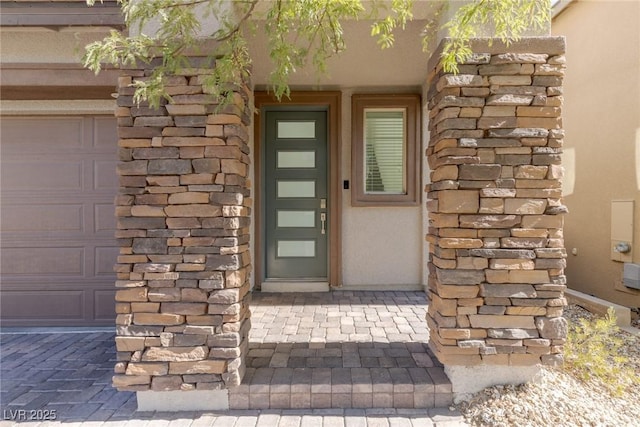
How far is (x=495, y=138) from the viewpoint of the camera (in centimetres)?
207

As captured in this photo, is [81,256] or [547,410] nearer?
[547,410]

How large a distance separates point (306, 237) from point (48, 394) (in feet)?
9.42

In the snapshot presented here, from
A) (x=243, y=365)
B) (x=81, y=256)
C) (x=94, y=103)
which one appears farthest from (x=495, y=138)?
(x=81, y=256)

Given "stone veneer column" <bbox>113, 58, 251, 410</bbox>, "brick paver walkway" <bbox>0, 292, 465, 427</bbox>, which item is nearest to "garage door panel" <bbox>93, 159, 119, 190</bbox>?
"brick paver walkway" <bbox>0, 292, 465, 427</bbox>

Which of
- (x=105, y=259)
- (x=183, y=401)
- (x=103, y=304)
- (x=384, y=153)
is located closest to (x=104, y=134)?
(x=105, y=259)

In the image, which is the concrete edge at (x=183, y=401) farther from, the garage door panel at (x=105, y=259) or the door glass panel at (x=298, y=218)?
the door glass panel at (x=298, y=218)

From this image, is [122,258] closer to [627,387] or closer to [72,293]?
[72,293]

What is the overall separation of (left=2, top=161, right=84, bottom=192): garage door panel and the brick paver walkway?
1.48 metres

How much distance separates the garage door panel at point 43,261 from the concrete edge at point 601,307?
5.65 metres

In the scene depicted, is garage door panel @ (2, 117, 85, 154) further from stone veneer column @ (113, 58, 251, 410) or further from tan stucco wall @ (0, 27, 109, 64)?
stone veneer column @ (113, 58, 251, 410)

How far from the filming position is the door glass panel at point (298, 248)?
4.46 meters

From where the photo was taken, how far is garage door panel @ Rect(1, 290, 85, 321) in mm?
3502

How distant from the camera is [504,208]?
2.07m

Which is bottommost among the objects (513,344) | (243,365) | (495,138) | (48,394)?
(48,394)
